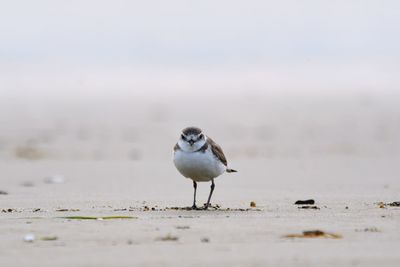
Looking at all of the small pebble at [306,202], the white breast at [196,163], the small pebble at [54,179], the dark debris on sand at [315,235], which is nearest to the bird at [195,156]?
A: the white breast at [196,163]

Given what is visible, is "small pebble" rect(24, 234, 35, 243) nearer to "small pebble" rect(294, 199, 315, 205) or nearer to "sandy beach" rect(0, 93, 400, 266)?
"sandy beach" rect(0, 93, 400, 266)

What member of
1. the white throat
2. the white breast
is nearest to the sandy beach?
the white breast

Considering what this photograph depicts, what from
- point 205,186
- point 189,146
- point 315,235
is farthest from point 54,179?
point 315,235

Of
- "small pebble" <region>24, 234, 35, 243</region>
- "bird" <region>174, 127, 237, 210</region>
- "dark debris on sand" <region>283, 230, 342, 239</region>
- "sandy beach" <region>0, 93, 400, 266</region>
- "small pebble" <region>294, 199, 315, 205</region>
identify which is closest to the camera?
"sandy beach" <region>0, 93, 400, 266</region>

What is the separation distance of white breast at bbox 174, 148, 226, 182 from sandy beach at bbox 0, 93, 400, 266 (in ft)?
1.36

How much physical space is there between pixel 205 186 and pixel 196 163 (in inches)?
121

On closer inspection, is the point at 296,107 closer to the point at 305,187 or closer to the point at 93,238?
the point at 305,187

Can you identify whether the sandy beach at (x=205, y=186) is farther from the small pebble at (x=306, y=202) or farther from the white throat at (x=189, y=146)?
the white throat at (x=189, y=146)

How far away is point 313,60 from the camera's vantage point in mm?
35062

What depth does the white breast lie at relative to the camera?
397 inches

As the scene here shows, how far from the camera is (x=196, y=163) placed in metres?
10.1

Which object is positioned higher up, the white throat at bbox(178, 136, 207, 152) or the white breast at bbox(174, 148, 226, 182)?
the white throat at bbox(178, 136, 207, 152)

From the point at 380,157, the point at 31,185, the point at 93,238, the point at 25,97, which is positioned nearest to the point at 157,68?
the point at 25,97

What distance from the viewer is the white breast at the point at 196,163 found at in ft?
33.1
